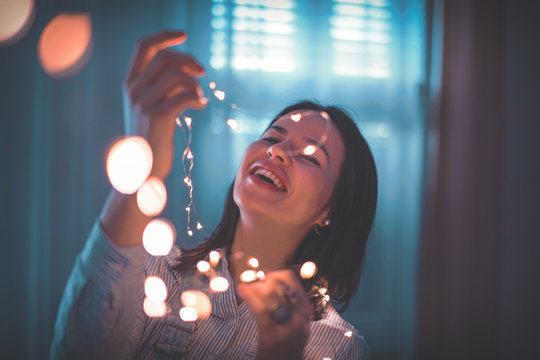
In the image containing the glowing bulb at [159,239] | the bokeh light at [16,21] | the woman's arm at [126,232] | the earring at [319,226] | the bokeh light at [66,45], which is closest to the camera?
the woman's arm at [126,232]

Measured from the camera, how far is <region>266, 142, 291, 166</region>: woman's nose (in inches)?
30.2

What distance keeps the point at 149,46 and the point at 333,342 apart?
0.86 metres

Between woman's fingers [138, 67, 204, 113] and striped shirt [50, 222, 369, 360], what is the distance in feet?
0.76

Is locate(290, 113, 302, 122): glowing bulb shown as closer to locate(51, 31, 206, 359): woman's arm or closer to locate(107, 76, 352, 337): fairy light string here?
locate(107, 76, 352, 337): fairy light string

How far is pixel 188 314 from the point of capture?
0.79 meters

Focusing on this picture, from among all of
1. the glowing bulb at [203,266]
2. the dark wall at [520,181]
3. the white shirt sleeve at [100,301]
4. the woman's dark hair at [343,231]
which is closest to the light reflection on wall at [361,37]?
the dark wall at [520,181]

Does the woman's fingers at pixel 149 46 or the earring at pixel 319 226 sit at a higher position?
the woman's fingers at pixel 149 46

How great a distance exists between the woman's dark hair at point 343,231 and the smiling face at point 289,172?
0.06 metres

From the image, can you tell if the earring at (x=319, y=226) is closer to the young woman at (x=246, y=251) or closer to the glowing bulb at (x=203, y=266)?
the young woman at (x=246, y=251)

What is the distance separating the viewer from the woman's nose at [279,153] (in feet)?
2.52

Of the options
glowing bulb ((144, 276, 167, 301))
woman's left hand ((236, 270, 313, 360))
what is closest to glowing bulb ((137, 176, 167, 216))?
woman's left hand ((236, 270, 313, 360))

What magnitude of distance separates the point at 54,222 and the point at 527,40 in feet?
8.65

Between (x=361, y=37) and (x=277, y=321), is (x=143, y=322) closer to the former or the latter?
(x=277, y=321)

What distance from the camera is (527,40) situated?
1600 mm
